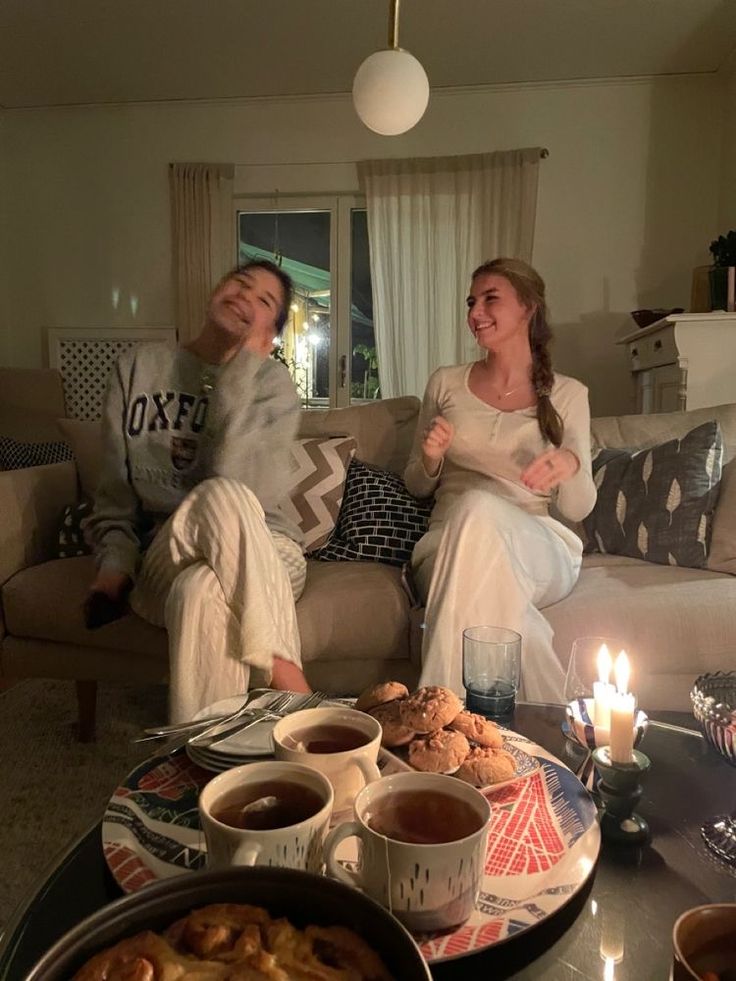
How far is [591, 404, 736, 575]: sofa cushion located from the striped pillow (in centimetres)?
79

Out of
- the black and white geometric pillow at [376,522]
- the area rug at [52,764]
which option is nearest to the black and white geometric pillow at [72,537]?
the area rug at [52,764]

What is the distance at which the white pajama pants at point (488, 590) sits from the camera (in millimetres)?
1430

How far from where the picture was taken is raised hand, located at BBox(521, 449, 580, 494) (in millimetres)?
1645

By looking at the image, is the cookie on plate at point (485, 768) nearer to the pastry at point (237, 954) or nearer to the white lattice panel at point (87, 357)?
the pastry at point (237, 954)

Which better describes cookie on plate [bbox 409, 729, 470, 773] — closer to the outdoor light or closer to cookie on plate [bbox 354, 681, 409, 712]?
cookie on plate [bbox 354, 681, 409, 712]

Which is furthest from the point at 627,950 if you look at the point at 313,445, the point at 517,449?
the point at 313,445

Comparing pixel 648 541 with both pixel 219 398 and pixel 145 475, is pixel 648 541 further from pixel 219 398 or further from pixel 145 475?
pixel 145 475

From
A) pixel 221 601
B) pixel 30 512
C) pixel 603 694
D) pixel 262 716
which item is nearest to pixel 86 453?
pixel 30 512

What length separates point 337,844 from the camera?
48 cm

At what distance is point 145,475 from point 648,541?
1.30 metres

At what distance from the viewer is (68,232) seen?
4.21 metres

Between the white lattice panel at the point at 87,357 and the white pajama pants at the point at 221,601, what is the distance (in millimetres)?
3038

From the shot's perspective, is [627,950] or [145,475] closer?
[627,950]

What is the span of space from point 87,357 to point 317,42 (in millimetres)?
2161
